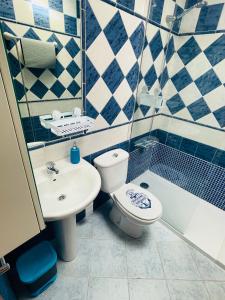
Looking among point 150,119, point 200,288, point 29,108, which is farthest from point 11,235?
point 150,119

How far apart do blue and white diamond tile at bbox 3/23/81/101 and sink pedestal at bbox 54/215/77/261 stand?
0.86 metres

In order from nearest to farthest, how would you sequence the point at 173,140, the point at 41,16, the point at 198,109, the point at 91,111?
1. the point at 41,16
2. the point at 91,111
3. the point at 198,109
4. the point at 173,140

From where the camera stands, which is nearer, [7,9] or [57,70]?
[7,9]

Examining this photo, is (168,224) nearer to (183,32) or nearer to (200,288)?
(200,288)

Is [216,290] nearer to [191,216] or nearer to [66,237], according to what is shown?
[191,216]

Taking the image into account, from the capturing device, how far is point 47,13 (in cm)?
93

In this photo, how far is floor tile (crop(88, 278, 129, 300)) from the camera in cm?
120

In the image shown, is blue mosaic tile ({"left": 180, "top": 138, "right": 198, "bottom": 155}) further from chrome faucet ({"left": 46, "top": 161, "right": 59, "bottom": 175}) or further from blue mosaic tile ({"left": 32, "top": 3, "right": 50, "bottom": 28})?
blue mosaic tile ({"left": 32, "top": 3, "right": 50, "bottom": 28})

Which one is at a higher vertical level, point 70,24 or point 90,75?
point 70,24

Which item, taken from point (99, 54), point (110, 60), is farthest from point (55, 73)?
point (110, 60)

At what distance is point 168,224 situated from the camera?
1765 mm

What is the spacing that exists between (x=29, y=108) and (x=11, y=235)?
0.73m

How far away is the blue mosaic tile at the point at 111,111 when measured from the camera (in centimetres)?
147

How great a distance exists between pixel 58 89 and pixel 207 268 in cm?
186
